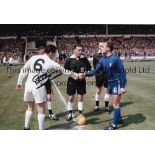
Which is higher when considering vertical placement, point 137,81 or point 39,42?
point 39,42

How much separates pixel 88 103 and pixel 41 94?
3703mm

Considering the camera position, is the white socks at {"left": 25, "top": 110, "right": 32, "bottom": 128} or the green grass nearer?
the white socks at {"left": 25, "top": 110, "right": 32, "bottom": 128}

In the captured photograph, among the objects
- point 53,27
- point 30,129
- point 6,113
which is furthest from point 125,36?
point 30,129

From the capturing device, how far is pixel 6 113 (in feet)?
30.3

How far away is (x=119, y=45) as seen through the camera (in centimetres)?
1335

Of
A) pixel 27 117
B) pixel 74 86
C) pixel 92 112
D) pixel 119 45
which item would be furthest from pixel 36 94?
pixel 119 45

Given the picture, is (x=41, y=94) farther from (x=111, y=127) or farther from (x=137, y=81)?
(x=137, y=81)

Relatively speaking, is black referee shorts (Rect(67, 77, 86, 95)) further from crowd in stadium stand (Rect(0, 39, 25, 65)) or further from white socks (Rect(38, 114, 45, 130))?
crowd in stadium stand (Rect(0, 39, 25, 65))

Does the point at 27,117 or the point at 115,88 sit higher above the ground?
the point at 115,88

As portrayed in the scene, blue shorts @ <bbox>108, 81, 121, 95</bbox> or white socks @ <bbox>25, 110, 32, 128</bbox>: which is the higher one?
blue shorts @ <bbox>108, 81, 121, 95</bbox>

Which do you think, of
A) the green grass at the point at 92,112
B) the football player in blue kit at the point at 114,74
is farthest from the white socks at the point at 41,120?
the football player in blue kit at the point at 114,74

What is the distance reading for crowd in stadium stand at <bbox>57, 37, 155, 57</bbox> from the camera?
11266 mm

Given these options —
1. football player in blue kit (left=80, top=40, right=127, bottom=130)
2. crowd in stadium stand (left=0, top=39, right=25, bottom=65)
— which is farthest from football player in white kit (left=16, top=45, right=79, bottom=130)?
crowd in stadium stand (left=0, top=39, right=25, bottom=65)

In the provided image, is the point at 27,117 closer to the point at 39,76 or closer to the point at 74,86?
the point at 39,76
